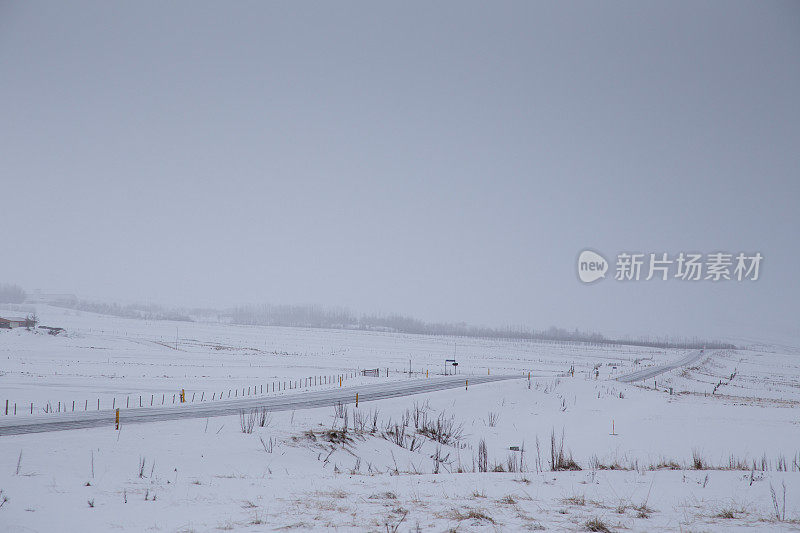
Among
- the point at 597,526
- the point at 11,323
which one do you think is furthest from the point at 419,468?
the point at 11,323

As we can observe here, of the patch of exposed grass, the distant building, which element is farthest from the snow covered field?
the distant building

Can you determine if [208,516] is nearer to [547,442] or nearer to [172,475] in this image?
[172,475]

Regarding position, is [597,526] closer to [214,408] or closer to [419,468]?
[419,468]

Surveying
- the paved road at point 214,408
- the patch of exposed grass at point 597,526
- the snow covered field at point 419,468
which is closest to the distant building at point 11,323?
the snow covered field at point 419,468

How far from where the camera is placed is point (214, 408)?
105ft

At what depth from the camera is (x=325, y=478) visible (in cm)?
1412

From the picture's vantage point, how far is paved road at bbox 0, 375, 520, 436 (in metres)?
24.5

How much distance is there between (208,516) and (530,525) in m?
6.22

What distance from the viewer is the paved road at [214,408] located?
2447 centimetres

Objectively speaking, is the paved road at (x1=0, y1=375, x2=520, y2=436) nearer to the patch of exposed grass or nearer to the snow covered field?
the snow covered field

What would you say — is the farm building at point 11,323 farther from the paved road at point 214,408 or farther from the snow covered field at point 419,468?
the paved road at point 214,408

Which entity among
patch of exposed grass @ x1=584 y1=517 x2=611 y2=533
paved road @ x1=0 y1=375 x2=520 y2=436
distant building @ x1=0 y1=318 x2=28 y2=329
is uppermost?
patch of exposed grass @ x1=584 y1=517 x2=611 y2=533

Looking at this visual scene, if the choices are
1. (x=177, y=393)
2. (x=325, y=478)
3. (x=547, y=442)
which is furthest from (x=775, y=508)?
(x=177, y=393)

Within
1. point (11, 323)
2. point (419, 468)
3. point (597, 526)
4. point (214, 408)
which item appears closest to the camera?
point (597, 526)
